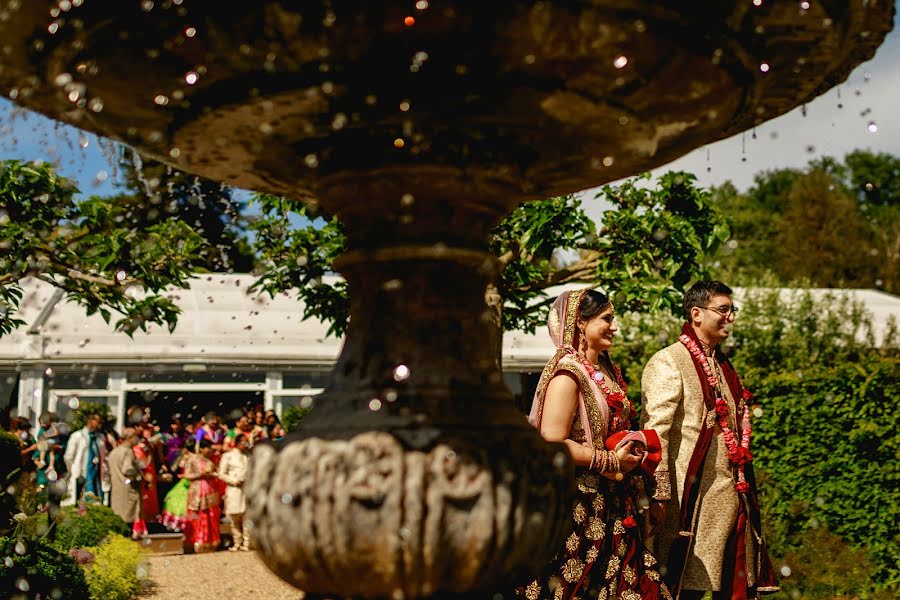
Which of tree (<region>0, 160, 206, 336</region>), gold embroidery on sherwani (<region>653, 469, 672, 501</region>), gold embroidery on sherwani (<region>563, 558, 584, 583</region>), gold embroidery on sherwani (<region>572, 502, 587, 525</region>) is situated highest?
tree (<region>0, 160, 206, 336</region>)

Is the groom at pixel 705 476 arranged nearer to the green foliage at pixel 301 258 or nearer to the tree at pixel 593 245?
the tree at pixel 593 245

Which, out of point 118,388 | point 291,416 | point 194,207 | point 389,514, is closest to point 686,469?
point 389,514

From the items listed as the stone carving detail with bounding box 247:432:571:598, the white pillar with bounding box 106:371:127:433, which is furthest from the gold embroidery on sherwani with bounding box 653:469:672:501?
the white pillar with bounding box 106:371:127:433

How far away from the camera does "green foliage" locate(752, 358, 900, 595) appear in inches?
306

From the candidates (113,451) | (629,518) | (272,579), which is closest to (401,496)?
(629,518)

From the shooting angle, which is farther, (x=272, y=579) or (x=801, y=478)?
(x=272, y=579)

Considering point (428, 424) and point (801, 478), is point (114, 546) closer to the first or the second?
point (801, 478)

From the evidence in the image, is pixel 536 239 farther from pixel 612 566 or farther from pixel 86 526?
pixel 86 526

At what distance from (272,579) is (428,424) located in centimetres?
805

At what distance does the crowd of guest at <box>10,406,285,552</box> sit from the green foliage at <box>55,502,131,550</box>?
1560 mm

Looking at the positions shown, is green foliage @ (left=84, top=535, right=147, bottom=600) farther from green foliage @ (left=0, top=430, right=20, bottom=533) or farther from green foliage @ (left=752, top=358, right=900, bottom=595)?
green foliage @ (left=752, top=358, right=900, bottom=595)

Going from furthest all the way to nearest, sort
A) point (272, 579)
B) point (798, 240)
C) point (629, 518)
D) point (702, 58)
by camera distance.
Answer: point (798, 240), point (272, 579), point (629, 518), point (702, 58)

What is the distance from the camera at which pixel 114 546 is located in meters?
9.30

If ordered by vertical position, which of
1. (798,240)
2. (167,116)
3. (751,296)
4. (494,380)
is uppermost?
(798,240)
